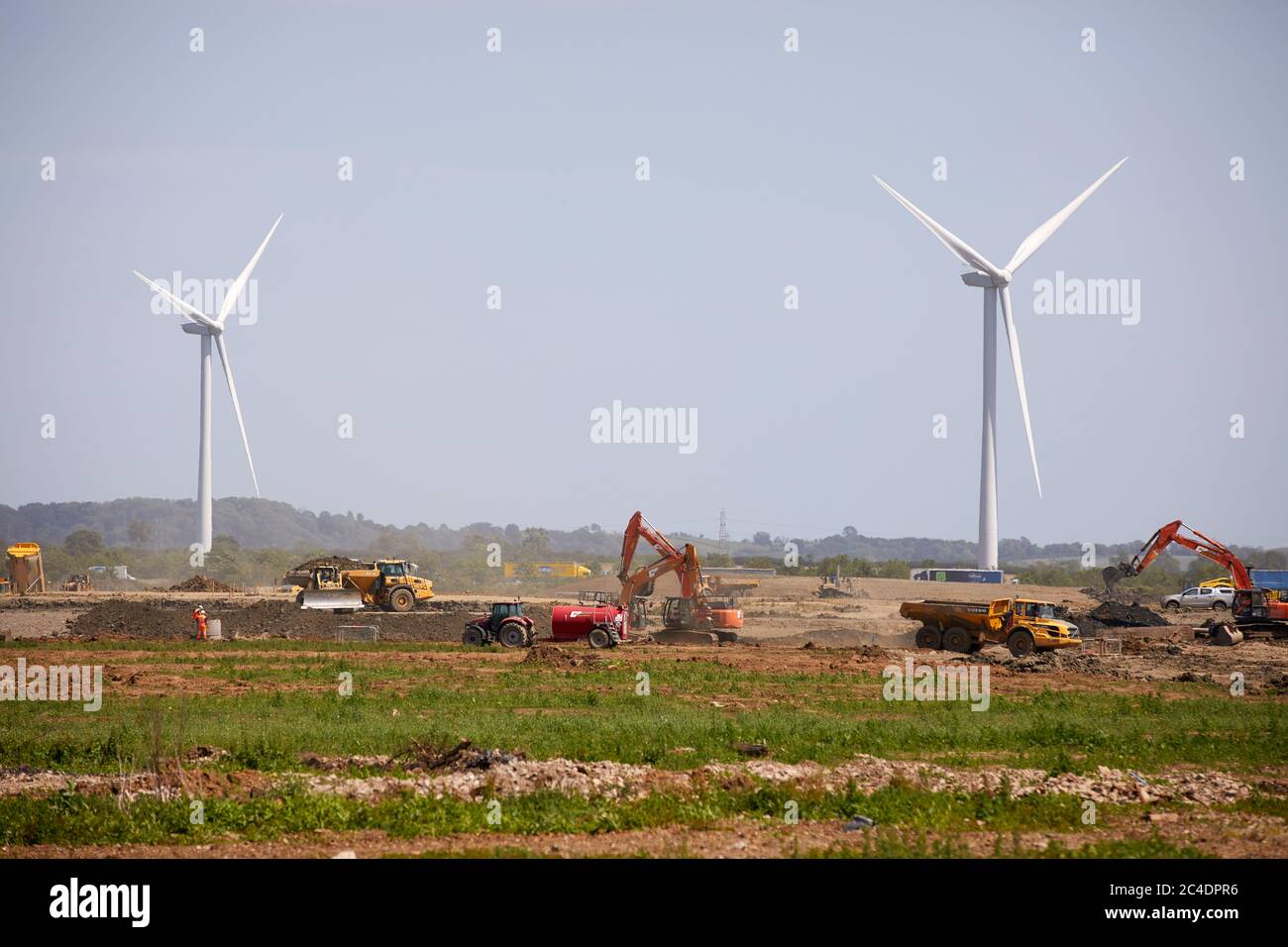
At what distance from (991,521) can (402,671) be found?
58110 millimetres

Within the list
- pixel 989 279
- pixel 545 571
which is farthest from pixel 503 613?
pixel 545 571

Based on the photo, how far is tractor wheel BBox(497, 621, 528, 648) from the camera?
44.1 meters

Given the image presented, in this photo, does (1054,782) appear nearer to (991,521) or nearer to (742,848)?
(742,848)

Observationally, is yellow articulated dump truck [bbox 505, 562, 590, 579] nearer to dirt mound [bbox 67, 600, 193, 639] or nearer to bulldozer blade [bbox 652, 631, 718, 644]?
dirt mound [bbox 67, 600, 193, 639]

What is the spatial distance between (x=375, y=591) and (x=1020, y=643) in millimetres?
29731

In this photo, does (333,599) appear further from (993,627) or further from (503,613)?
(993,627)

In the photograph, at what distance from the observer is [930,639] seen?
144 feet

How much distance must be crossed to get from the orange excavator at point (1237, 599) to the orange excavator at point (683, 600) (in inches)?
748

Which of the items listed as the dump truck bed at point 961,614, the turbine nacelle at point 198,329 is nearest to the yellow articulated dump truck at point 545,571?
the turbine nacelle at point 198,329

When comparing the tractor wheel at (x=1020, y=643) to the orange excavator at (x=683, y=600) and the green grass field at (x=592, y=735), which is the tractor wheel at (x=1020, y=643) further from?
the orange excavator at (x=683, y=600)

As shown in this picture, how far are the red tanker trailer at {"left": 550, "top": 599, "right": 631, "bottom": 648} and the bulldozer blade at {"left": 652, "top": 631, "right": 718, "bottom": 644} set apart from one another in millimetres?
4102

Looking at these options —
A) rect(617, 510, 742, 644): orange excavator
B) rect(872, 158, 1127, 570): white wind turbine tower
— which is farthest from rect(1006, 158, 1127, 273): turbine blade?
rect(617, 510, 742, 644): orange excavator
